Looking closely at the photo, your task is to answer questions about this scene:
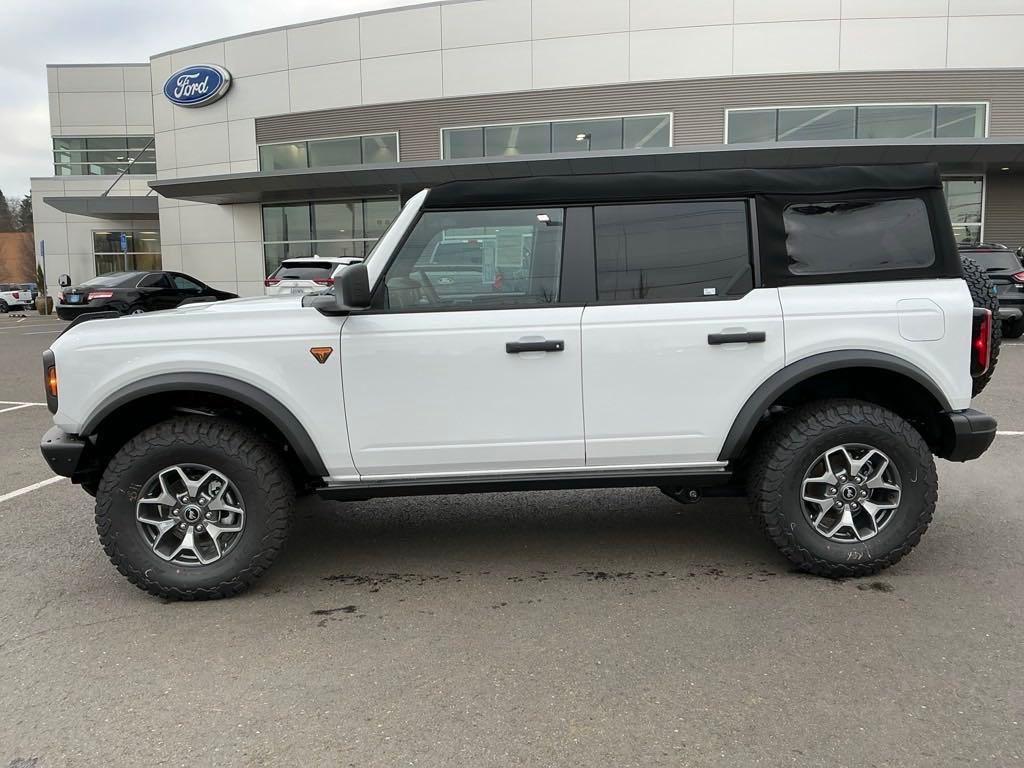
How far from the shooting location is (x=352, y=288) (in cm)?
343

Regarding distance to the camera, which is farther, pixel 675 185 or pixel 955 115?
pixel 955 115

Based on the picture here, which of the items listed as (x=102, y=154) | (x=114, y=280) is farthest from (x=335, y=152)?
(x=102, y=154)

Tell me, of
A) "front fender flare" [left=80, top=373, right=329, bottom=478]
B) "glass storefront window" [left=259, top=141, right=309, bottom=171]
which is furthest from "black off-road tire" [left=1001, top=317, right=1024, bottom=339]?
"glass storefront window" [left=259, top=141, right=309, bottom=171]

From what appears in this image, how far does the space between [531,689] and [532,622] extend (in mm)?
545

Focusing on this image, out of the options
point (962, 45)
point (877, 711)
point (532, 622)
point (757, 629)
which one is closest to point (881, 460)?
point (757, 629)

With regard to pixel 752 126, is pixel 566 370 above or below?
below

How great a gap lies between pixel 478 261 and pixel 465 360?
50cm

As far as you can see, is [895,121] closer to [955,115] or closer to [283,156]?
[955,115]

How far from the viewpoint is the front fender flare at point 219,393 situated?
3.49m

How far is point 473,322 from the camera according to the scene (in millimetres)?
3604

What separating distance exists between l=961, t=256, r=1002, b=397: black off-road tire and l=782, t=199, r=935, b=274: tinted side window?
20.6 inches

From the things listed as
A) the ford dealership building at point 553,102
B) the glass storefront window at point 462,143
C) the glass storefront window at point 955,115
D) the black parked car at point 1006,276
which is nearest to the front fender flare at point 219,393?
the black parked car at point 1006,276

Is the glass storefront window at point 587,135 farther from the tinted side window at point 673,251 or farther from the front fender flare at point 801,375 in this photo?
the front fender flare at point 801,375

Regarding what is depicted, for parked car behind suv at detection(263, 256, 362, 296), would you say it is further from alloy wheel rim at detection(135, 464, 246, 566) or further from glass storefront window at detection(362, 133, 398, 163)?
alloy wheel rim at detection(135, 464, 246, 566)
